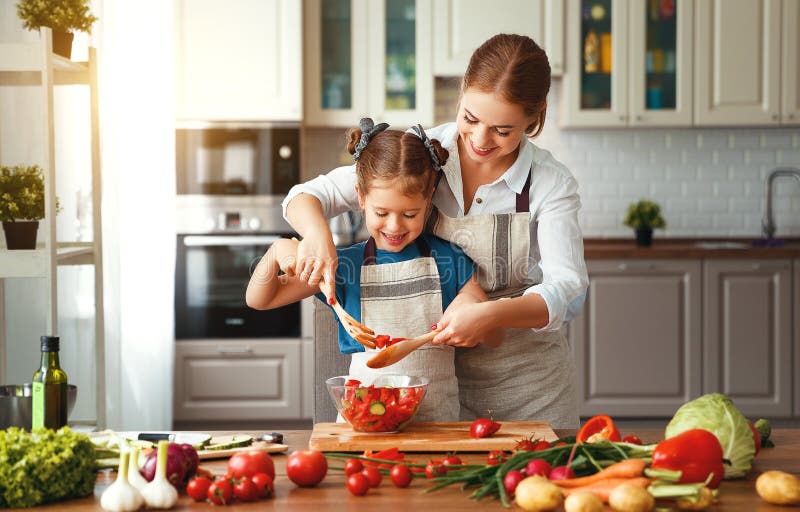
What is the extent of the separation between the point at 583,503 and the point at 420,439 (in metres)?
0.48

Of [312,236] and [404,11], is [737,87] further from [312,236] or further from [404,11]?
[312,236]

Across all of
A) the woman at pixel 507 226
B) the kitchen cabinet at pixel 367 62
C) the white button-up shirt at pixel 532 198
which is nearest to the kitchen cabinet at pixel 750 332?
the kitchen cabinet at pixel 367 62

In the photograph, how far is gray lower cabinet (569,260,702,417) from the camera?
14.5 ft

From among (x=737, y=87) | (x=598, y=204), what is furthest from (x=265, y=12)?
(x=737, y=87)

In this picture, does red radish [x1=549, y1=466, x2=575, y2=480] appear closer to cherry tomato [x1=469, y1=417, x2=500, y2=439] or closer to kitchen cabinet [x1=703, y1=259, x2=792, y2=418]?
cherry tomato [x1=469, y1=417, x2=500, y2=439]

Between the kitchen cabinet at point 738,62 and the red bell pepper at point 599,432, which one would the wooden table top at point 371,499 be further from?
the kitchen cabinet at point 738,62

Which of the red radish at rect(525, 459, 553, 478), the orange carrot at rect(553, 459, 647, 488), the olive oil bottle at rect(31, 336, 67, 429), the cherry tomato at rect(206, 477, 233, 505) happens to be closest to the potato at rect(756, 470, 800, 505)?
the orange carrot at rect(553, 459, 647, 488)

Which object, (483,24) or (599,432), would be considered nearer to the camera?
(599,432)

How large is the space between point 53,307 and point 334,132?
102 inches

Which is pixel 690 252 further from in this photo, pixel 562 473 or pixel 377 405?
pixel 562 473

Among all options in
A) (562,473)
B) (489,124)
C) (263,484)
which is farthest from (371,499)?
(489,124)

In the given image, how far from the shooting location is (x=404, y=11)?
15.3 ft

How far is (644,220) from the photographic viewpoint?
4.67 meters

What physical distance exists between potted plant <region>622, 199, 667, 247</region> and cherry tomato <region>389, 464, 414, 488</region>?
354 cm
